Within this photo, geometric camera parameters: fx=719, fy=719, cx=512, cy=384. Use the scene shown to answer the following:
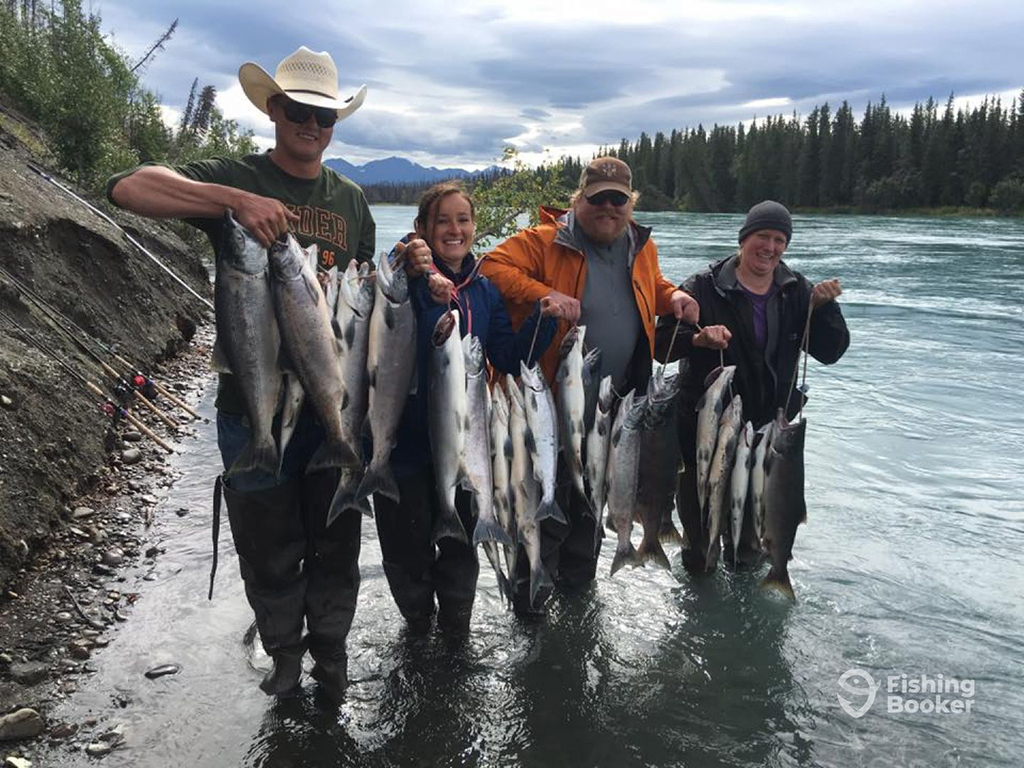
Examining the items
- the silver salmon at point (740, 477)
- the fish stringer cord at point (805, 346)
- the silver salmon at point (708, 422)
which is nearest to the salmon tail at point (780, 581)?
the silver salmon at point (740, 477)

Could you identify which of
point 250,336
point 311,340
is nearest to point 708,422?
point 311,340

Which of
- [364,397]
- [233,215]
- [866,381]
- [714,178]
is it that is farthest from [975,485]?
[714,178]

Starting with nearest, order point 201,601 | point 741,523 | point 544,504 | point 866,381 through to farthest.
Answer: point 544,504 → point 741,523 → point 201,601 → point 866,381

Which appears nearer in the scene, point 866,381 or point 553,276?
point 553,276

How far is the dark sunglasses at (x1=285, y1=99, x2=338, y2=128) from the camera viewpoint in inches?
140

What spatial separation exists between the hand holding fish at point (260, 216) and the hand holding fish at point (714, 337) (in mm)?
2914

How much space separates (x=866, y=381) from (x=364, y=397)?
13.9 metres

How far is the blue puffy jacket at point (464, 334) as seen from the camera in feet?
13.1

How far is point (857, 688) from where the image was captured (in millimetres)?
5086

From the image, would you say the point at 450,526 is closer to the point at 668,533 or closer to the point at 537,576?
the point at 537,576

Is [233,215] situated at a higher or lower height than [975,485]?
higher

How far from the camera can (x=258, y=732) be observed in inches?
163

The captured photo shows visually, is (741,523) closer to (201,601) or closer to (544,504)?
(544,504)

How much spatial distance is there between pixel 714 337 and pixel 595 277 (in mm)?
908
